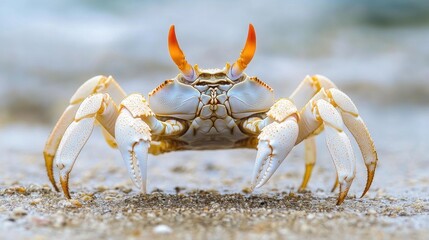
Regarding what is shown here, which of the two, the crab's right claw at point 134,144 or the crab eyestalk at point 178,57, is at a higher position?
the crab eyestalk at point 178,57

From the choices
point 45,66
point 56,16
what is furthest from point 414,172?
point 56,16

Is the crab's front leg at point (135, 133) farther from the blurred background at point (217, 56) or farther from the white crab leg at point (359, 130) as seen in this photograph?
the blurred background at point (217, 56)

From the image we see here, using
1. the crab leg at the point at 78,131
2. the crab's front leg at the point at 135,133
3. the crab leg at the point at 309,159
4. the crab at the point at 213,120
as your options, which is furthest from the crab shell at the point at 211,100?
the crab leg at the point at 309,159

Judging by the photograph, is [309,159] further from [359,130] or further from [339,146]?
[339,146]

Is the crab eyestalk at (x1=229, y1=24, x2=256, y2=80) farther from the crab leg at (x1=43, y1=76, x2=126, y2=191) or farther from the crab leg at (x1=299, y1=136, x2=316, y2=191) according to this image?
the crab leg at (x1=299, y1=136, x2=316, y2=191)

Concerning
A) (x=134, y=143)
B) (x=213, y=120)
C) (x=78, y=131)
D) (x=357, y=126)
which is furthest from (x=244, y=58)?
(x=78, y=131)

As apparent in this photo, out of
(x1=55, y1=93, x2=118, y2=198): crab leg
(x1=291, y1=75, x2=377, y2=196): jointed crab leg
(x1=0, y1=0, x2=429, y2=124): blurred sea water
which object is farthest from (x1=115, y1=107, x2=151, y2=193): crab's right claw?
(x1=0, y1=0, x2=429, y2=124): blurred sea water
